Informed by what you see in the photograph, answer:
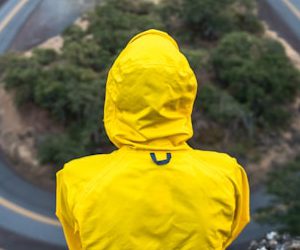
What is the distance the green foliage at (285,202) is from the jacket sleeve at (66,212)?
18.8 feet

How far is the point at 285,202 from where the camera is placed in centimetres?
782

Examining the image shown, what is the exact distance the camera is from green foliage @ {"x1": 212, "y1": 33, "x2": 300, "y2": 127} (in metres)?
10.8

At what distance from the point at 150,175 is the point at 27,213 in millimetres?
7650

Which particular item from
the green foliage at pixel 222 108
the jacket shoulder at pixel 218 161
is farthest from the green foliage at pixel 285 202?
the jacket shoulder at pixel 218 161

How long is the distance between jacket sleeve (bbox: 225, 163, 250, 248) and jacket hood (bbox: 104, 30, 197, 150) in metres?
0.24

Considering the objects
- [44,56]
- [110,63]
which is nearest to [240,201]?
[110,63]

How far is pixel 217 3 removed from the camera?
12.6 m

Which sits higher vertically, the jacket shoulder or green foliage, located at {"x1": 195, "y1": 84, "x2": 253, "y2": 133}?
the jacket shoulder

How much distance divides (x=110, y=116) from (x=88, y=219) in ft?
1.17

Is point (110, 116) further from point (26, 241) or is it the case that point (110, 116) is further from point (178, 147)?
point (26, 241)

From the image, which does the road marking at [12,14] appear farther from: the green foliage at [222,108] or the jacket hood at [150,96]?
the jacket hood at [150,96]

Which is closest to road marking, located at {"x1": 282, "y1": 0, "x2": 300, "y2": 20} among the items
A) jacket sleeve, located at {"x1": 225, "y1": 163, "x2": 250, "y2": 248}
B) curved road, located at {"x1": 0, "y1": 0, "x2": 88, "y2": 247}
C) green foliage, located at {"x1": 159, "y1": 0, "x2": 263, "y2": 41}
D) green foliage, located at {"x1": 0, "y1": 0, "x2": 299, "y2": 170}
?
green foliage, located at {"x1": 159, "y1": 0, "x2": 263, "y2": 41}

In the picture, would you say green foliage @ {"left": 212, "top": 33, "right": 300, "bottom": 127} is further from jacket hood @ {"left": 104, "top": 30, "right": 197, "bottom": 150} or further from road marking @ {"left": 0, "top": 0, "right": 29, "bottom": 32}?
jacket hood @ {"left": 104, "top": 30, "right": 197, "bottom": 150}

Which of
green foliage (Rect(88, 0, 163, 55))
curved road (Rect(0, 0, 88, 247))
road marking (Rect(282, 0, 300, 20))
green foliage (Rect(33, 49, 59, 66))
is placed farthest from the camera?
road marking (Rect(282, 0, 300, 20))
